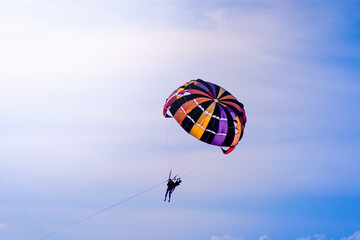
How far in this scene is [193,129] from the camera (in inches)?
1751

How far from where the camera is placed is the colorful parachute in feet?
146

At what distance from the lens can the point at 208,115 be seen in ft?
148

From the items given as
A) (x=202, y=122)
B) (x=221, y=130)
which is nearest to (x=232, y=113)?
(x=221, y=130)

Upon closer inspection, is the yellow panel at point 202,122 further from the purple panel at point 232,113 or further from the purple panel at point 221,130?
the purple panel at point 232,113

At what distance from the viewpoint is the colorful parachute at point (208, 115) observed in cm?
4453

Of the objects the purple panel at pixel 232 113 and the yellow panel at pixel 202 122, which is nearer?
the yellow panel at pixel 202 122

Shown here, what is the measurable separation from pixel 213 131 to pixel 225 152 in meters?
2.57

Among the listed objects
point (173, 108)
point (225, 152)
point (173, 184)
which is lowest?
point (173, 184)

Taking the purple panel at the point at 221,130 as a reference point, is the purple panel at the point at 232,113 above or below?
above

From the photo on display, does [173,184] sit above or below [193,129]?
below

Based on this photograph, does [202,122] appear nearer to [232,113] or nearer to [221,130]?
[221,130]

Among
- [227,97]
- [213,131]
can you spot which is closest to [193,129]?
[213,131]

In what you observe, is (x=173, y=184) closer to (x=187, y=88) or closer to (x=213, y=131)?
(x=213, y=131)

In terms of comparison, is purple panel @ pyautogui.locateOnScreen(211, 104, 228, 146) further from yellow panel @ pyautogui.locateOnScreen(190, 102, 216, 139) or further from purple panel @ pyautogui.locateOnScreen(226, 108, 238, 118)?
yellow panel @ pyautogui.locateOnScreen(190, 102, 216, 139)
